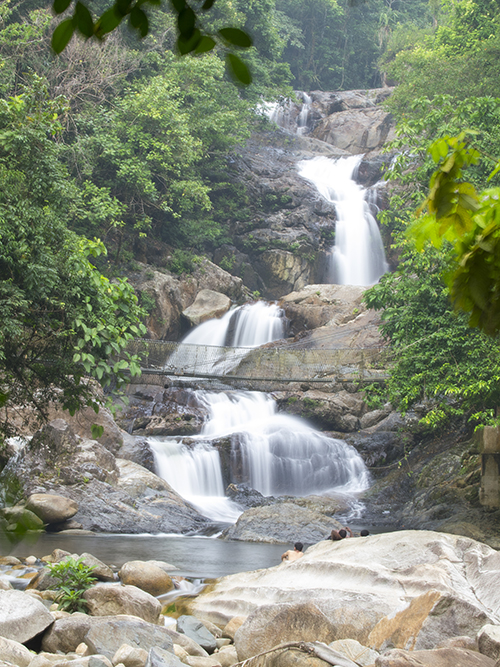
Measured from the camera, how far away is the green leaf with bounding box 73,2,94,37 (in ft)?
4.04

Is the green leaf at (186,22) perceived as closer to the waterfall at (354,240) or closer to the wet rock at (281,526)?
the wet rock at (281,526)

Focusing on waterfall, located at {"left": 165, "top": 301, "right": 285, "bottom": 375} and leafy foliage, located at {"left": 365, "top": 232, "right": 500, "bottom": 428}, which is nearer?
leafy foliage, located at {"left": 365, "top": 232, "right": 500, "bottom": 428}

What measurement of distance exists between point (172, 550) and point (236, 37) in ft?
33.3

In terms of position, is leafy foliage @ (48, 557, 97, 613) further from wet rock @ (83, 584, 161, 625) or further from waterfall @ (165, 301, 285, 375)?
waterfall @ (165, 301, 285, 375)

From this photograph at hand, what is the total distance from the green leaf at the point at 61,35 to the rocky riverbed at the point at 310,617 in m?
3.30

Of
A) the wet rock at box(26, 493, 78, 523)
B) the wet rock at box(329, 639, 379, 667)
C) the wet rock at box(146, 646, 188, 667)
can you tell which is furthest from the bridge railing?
the wet rock at box(146, 646, 188, 667)

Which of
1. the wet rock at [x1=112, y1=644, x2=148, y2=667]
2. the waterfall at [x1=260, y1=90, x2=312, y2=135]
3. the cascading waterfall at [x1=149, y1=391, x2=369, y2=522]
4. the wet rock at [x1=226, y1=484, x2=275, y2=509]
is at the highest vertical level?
the waterfall at [x1=260, y1=90, x2=312, y2=135]

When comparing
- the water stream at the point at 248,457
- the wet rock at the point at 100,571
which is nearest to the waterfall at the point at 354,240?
the water stream at the point at 248,457

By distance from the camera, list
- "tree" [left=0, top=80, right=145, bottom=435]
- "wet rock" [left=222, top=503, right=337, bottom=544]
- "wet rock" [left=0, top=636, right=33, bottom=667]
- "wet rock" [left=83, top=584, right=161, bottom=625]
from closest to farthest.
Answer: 1. "wet rock" [left=0, top=636, right=33, bottom=667]
2. "wet rock" [left=83, top=584, right=161, bottom=625]
3. "tree" [left=0, top=80, right=145, bottom=435]
4. "wet rock" [left=222, top=503, right=337, bottom=544]

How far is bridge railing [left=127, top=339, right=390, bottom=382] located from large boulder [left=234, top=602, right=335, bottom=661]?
11137mm

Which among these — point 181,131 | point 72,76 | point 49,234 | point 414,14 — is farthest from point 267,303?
point 414,14

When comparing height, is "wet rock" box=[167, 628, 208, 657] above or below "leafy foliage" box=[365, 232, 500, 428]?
below

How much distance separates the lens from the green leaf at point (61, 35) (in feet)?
3.89

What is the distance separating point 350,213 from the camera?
95.7ft
